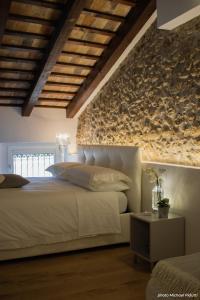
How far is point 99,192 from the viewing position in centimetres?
362

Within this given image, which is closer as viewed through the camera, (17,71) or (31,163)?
(17,71)

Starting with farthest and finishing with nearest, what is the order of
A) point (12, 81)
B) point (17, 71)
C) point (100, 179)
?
point (12, 81), point (17, 71), point (100, 179)

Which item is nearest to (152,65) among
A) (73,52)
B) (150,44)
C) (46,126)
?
(150,44)

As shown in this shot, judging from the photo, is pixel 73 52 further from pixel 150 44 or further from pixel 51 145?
pixel 51 145

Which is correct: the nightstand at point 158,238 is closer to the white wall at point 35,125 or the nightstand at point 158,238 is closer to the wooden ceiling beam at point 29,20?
the wooden ceiling beam at point 29,20

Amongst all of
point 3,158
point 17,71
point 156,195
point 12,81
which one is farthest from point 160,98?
point 3,158

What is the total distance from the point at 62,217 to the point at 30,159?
298 centimetres

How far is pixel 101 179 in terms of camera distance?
3.63 metres

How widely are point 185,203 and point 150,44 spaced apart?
1987 mm

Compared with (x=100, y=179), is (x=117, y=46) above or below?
above

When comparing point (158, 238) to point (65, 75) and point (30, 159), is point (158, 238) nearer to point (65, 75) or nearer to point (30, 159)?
point (65, 75)

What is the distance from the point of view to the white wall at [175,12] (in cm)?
292

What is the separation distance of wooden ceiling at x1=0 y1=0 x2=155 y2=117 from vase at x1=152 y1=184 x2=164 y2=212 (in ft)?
6.63

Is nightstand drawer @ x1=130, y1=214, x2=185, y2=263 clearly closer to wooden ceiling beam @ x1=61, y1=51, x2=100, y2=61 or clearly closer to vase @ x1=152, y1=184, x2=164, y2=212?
vase @ x1=152, y1=184, x2=164, y2=212
